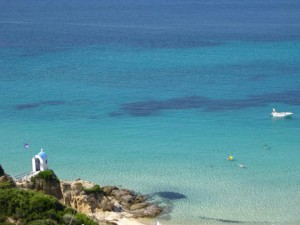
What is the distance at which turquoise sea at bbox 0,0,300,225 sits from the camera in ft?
151

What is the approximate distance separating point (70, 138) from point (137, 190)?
13170 mm

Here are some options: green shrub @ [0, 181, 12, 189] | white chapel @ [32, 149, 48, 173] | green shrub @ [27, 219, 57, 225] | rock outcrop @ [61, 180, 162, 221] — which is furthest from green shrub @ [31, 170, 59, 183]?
green shrub @ [27, 219, 57, 225]

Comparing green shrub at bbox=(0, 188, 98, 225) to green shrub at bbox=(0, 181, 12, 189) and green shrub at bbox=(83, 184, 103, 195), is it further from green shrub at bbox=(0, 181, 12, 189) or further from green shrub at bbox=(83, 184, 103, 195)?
green shrub at bbox=(83, 184, 103, 195)

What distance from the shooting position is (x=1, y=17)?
145 m

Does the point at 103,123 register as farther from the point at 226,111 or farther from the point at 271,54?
the point at 271,54

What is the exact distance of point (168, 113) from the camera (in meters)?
63.1

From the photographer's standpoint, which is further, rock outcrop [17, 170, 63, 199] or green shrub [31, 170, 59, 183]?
green shrub [31, 170, 59, 183]

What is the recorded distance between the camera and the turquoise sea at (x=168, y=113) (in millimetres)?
45906

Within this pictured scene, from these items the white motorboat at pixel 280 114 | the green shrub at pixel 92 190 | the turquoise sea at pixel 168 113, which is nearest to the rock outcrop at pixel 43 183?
the green shrub at pixel 92 190

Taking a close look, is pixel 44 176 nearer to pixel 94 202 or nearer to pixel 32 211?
pixel 94 202

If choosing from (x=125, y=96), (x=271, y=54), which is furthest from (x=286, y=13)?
(x=125, y=96)

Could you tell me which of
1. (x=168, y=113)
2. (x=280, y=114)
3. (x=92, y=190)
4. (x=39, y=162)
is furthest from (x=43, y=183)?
(x=280, y=114)

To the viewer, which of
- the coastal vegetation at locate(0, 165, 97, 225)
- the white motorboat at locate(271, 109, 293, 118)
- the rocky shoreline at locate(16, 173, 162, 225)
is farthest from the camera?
the white motorboat at locate(271, 109, 293, 118)

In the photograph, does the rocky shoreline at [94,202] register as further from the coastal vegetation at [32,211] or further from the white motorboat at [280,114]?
the white motorboat at [280,114]
